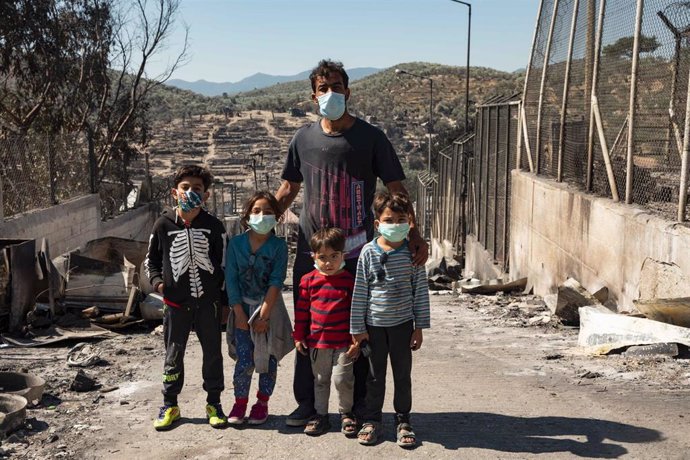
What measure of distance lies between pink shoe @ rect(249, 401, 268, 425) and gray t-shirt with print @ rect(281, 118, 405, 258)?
3.55 ft

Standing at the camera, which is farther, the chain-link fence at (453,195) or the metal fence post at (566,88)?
the chain-link fence at (453,195)

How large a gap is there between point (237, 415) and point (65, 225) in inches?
395

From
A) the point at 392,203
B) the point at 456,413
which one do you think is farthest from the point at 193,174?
the point at 456,413

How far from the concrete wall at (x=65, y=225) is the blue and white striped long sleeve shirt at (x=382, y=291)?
7774 millimetres

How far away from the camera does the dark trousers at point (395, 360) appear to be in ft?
15.5

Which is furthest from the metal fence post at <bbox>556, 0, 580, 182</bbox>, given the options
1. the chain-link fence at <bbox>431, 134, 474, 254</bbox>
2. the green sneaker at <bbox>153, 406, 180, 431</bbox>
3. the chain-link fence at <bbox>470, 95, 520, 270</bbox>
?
the chain-link fence at <bbox>431, 134, 474, 254</bbox>

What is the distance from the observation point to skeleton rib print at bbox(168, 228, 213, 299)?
516 cm

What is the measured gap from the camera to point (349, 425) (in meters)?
4.86

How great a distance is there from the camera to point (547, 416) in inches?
206

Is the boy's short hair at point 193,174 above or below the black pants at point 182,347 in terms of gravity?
above

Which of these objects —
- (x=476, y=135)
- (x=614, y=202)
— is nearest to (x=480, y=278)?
(x=476, y=135)

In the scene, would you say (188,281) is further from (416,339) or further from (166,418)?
(416,339)

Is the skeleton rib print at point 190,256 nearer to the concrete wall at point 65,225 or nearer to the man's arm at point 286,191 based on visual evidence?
the man's arm at point 286,191

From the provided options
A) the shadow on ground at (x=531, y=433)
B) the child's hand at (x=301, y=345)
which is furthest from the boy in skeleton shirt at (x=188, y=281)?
the shadow on ground at (x=531, y=433)
